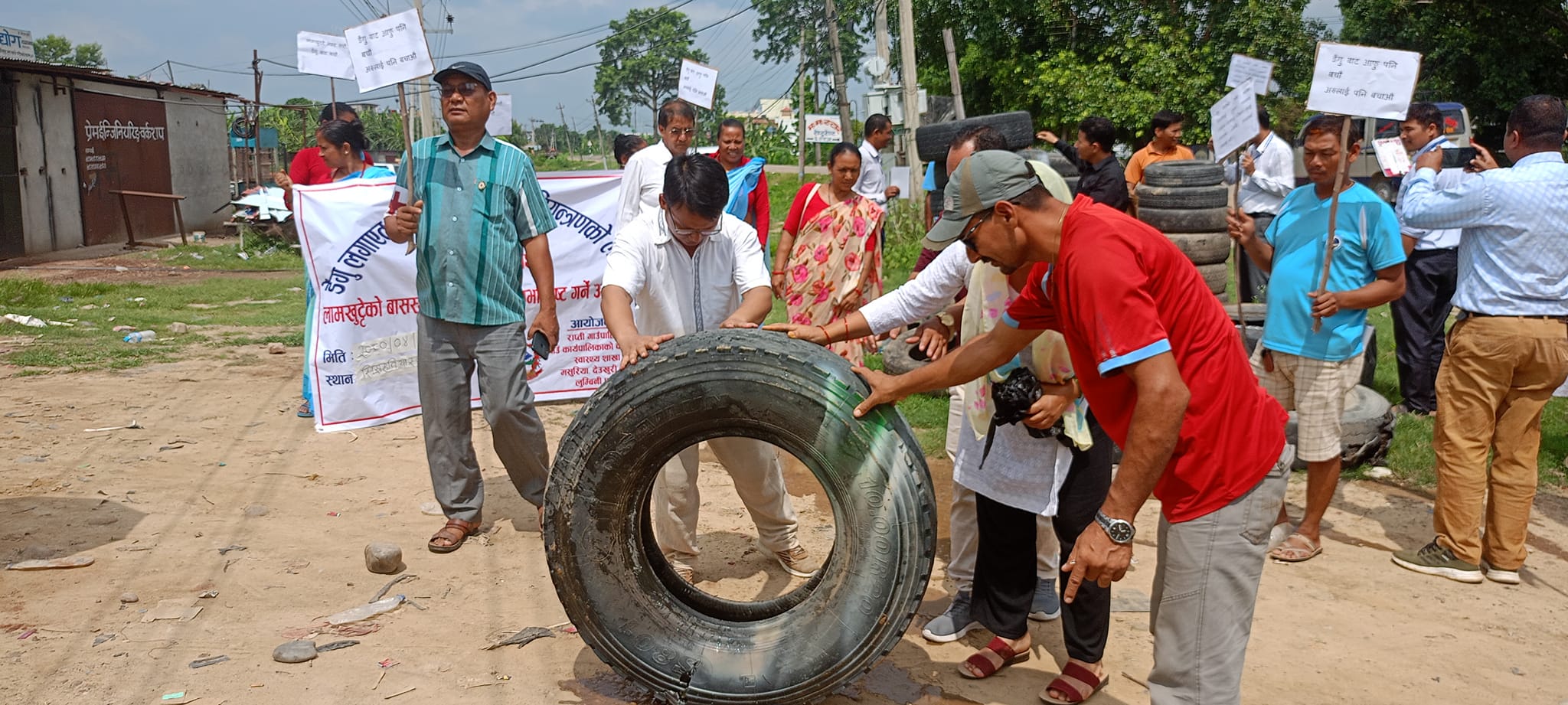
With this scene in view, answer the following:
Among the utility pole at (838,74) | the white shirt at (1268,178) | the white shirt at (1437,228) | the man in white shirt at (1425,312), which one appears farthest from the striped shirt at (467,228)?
the utility pole at (838,74)

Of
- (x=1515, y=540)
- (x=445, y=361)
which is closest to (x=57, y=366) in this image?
(x=445, y=361)

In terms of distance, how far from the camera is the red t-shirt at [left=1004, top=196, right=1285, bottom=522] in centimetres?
241

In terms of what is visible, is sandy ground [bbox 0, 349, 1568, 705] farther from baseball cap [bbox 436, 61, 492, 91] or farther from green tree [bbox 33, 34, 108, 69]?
green tree [bbox 33, 34, 108, 69]

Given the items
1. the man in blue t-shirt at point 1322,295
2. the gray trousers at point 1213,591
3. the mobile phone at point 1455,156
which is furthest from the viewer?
the mobile phone at point 1455,156

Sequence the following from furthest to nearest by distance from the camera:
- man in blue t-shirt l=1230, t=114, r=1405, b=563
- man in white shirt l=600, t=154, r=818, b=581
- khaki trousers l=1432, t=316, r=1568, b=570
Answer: man in blue t-shirt l=1230, t=114, r=1405, b=563, khaki trousers l=1432, t=316, r=1568, b=570, man in white shirt l=600, t=154, r=818, b=581

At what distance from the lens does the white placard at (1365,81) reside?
15.6ft

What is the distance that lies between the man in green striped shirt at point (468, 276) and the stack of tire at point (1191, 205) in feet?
22.4

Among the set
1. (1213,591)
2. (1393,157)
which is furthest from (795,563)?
(1393,157)

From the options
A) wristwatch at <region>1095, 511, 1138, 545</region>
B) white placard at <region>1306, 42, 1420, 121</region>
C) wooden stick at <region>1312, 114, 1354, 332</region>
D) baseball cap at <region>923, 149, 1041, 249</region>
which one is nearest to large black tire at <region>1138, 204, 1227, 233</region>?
white placard at <region>1306, 42, 1420, 121</region>

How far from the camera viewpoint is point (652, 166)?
20.7ft

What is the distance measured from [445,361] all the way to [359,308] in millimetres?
2441

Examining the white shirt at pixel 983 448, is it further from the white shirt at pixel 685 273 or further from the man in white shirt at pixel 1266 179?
the man in white shirt at pixel 1266 179

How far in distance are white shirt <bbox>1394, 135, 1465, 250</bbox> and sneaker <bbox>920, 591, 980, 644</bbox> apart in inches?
97.2

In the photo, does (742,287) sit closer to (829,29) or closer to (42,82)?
(42,82)
